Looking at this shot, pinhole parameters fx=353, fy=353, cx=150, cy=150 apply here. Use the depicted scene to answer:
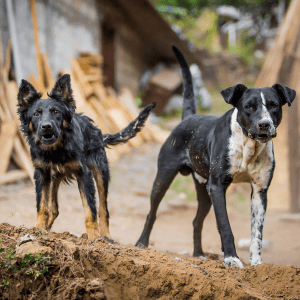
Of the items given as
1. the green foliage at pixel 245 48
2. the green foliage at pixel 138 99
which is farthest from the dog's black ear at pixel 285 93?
the green foliage at pixel 245 48

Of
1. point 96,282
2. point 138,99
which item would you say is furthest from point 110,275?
point 138,99

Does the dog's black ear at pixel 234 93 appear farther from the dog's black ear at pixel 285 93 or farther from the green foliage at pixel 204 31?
the green foliage at pixel 204 31

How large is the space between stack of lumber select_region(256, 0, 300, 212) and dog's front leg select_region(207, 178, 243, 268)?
17.3ft

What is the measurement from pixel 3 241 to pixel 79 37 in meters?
10.2

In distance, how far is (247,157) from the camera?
3.51 m

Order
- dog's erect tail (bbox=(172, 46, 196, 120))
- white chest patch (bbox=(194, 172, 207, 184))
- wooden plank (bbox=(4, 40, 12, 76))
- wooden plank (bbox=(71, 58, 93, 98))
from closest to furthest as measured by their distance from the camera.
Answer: white chest patch (bbox=(194, 172, 207, 184)) → dog's erect tail (bbox=(172, 46, 196, 120)) → wooden plank (bbox=(4, 40, 12, 76)) → wooden plank (bbox=(71, 58, 93, 98))

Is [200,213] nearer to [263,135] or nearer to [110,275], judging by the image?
[263,135]

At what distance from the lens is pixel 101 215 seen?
4.14 meters

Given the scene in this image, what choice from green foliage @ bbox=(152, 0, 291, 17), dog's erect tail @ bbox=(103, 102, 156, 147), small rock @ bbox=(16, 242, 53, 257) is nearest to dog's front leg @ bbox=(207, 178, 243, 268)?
dog's erect tail @ bbox=(103, 102, 156, 147)

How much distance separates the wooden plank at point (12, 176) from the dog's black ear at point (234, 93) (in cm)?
553

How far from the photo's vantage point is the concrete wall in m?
8.88

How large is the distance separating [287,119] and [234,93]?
5496 mm

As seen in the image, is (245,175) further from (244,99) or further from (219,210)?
(244,99)

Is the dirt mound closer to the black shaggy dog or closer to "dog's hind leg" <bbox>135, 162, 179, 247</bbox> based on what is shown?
the black shaggy dog
